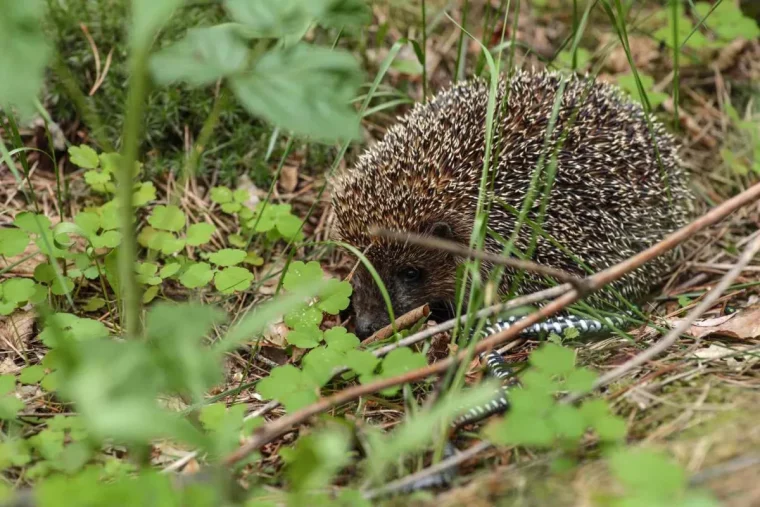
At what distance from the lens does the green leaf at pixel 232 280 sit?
14.3 ft

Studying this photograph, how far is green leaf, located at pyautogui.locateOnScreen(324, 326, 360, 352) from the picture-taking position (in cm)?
368

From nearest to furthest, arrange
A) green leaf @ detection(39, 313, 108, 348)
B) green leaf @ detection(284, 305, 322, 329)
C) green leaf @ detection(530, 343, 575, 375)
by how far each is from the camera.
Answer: green leaf @ detection(530, 343, 575, 375) → green leaf @ detection(39, 313, 108, 348) → green leaf @ detection(284, 305, 322, 329)

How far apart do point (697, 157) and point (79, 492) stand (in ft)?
18.3

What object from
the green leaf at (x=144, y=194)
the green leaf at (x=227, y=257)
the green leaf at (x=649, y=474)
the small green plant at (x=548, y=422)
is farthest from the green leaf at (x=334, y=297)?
the green leaf at (x=649, y=474)

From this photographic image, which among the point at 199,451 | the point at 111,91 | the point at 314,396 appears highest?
the point at 111,91

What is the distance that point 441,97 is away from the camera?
5121 mm

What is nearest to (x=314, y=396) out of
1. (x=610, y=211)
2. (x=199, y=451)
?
(x=199, y=451)

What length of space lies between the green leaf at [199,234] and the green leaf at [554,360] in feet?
8.14

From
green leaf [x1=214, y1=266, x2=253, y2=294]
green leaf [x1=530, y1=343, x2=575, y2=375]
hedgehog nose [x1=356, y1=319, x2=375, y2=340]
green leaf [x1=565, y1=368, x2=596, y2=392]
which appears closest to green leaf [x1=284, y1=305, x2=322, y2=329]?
green leaf [x1=214, y1=266, x2=253, y2=294]

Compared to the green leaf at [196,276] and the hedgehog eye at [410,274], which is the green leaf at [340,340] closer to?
the green leaf at [196,276]

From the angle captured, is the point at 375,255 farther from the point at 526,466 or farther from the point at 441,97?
the point at 526,466

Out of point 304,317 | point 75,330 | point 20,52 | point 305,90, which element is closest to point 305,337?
point 304,317

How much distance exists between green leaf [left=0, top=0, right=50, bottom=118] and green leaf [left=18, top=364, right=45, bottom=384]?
1875mm

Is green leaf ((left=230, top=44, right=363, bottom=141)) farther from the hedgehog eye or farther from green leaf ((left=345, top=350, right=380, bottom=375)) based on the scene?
the hedgehog eye
